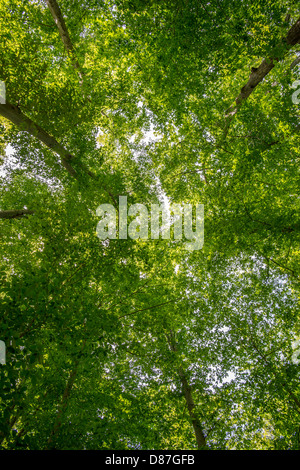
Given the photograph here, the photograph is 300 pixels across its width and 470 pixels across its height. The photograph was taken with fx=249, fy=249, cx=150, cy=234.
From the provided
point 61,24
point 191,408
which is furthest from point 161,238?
point 61,24

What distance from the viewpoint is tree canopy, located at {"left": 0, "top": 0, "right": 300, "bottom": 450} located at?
244 inches

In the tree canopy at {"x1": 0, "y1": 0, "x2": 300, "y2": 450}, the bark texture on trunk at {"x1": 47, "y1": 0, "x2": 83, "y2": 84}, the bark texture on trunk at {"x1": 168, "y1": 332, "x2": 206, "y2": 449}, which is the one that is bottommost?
the bark texture on trunk at {"x1": 168, "y1": 332, "x2": 206, "y2": 449}

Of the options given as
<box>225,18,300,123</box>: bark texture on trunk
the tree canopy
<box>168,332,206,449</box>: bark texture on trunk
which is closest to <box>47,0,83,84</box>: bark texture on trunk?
the tree canopy

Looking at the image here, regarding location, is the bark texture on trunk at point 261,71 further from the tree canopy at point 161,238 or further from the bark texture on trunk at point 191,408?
the bark texture on trunk at point 191,408

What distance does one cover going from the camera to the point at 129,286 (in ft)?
Result: 25.3

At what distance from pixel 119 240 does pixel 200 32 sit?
6.24 m

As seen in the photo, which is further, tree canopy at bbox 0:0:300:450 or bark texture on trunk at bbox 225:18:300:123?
bark texture on trunk at bbox 225:18:300:123

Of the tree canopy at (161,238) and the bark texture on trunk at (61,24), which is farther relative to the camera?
the bark texture on trunk at (61,24)

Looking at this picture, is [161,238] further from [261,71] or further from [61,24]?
[61,24]

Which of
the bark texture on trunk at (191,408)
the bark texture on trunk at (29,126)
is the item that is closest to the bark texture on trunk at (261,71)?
the bark texture on trunk at (29,126)

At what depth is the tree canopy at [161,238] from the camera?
619cm

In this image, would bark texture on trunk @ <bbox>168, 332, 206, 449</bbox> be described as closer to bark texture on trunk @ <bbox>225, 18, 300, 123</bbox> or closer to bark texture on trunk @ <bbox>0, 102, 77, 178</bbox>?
bark texture on trunk @ <bbox>0, 102, 77, 178</bbox>

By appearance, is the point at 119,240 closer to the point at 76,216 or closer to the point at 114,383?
the point at 76,216

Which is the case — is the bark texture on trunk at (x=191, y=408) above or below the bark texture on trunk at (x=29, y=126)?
below
